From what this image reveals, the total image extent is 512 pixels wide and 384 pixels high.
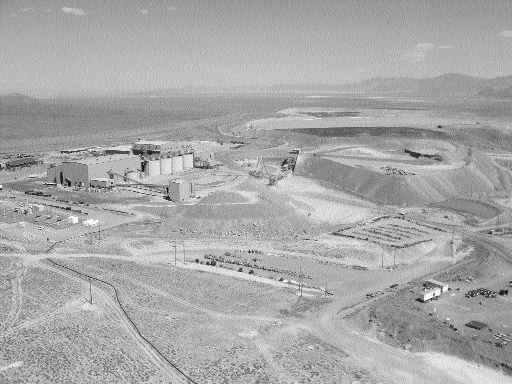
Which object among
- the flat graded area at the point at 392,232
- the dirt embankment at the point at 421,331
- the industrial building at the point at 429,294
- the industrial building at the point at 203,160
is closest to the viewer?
the dirt embankment at the point at 421,331

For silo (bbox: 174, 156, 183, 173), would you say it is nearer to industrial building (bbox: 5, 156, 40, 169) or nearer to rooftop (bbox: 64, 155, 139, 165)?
rooftop (bbox: 64, 155, 139, 165)

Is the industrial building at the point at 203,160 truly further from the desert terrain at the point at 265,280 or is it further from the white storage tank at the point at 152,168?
the white storage tank at the point at 152,168

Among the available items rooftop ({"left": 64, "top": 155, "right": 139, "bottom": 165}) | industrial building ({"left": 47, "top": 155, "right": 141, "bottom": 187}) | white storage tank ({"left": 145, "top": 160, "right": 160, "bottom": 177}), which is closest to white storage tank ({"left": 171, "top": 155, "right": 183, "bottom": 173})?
white storage tank ({"left": 145, "top": 160, "right": 160, "bottom": 177})

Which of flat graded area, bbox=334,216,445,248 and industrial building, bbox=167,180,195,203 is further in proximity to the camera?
industrial building, bbox=167,180,195,203

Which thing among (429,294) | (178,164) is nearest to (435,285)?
(429,294)

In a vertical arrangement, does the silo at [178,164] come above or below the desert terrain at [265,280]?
above

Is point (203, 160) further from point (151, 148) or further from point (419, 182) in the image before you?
point (419, 182)

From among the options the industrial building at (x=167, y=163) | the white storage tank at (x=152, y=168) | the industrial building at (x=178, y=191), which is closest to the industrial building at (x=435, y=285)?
the industrial building at (x=178, y=191)
